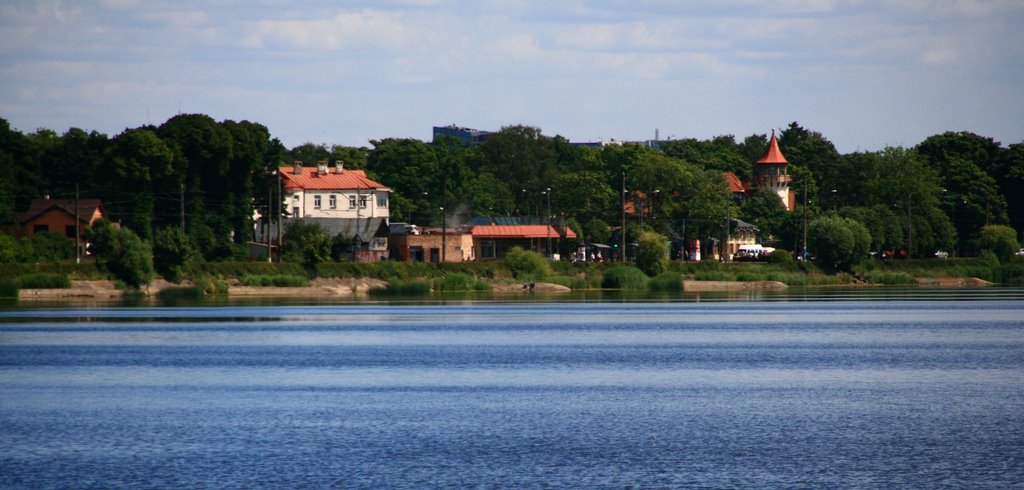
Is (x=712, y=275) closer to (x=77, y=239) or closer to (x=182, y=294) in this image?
(x=182, y=294)

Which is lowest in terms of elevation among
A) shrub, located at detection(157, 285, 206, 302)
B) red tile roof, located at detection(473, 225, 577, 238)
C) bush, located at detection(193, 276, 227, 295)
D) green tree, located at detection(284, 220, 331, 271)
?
shrub, located at detection(157, 285, 206, 302)

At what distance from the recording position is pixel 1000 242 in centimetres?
13600

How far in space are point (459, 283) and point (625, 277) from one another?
16.5 m

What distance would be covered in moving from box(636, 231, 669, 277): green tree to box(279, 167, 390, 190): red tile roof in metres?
47.7

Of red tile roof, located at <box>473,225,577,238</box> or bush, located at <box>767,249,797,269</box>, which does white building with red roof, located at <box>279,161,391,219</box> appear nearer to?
red tile roof, located at <box>473,225,577,238</box>

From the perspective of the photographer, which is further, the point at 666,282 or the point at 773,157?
the point at 773,157

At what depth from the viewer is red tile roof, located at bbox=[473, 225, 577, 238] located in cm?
14262

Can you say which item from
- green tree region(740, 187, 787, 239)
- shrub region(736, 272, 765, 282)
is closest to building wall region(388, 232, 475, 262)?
shrub region(736, 272, 765, 282)

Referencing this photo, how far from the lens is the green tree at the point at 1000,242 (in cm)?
13600

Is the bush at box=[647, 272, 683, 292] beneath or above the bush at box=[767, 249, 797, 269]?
beneath

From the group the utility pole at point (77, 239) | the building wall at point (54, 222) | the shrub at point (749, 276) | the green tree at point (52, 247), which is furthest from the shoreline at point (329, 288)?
the building wall at point (54, 222)

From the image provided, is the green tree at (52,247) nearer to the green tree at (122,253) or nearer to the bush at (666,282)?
the green tree at (122,253)

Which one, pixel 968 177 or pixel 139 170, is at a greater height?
pixel 968 177

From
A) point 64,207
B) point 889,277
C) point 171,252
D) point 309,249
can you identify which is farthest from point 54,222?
point 889,277
